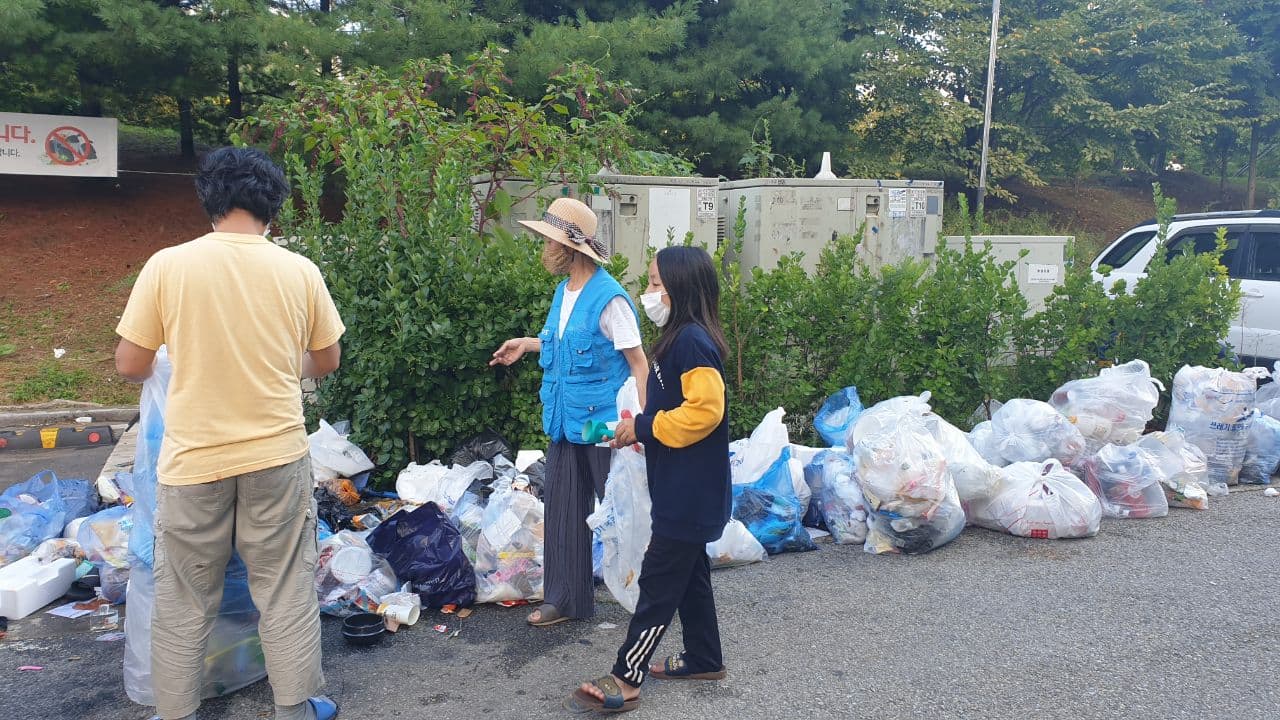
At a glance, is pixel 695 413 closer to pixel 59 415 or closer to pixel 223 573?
pixel 223 573

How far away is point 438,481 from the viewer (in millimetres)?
5195

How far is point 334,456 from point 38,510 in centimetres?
143

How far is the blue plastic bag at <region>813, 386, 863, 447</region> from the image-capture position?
570cm

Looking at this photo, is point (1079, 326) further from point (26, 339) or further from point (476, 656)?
point (26, 339)

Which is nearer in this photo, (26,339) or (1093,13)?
(26,339)

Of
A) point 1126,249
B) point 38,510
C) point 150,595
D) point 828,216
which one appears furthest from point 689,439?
point 1126,249

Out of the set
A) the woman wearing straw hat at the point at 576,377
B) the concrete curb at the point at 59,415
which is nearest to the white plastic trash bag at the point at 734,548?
the woman wearing straw hat at the point at 576,377

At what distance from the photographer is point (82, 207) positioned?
12086mm

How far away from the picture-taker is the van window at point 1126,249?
9055 mm

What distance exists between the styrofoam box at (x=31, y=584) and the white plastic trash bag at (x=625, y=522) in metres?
2.45

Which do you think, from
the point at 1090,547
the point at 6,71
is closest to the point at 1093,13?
the point at 1090,547

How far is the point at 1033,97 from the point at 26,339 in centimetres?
1795

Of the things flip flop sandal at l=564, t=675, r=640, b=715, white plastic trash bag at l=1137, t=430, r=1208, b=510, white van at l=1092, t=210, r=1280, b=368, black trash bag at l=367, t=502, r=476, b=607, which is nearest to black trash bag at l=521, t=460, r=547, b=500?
black trash bag at l=367, t=502, r=476, b=607

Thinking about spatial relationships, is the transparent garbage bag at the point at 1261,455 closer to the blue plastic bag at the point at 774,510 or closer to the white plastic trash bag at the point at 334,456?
the blue plastic bag at the point at 774,510
